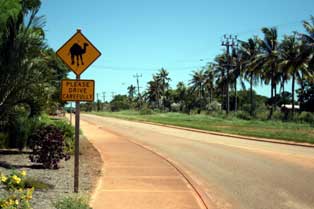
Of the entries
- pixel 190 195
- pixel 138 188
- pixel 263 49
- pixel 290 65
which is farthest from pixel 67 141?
pixel 263 49

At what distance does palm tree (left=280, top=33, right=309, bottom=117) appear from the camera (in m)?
52.3

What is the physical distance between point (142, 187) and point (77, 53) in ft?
10.9

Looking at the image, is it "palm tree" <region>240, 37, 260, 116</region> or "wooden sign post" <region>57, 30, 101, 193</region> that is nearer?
"wooden sign post" <region>57, 30, 101, 193</region>

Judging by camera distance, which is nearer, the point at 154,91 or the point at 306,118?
the point at 306,118

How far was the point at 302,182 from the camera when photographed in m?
11.6

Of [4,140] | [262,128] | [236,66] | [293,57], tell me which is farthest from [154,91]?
[4,140]

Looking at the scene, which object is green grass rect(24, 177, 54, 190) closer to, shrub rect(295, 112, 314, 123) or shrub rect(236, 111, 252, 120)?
shrub rect(295, 112, 314, 123)

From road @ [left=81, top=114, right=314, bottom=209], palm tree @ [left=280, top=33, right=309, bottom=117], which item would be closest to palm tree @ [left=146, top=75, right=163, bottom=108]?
palm tree @ [left=280, top=33, right=309, bottom=117]

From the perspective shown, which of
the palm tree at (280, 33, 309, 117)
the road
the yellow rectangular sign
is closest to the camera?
the yellow rectangular sign

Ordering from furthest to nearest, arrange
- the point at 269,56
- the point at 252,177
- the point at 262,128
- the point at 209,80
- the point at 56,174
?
the point at 209,80 < the point at 269,56 < the point at 262,128 < the point at 252,177 < the point at 56,174

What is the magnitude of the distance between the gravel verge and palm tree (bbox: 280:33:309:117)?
135 feet

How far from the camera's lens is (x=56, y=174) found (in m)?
11.4

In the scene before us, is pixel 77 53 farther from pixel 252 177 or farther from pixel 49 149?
pixel 252 177

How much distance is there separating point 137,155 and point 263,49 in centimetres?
5178
